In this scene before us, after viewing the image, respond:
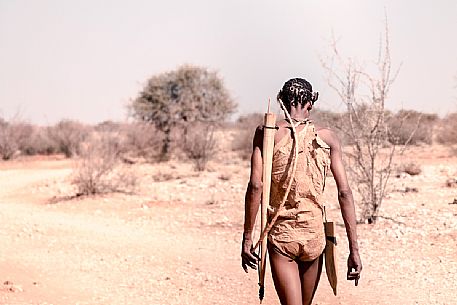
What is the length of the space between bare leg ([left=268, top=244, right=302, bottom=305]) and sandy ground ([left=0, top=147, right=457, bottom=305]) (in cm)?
231

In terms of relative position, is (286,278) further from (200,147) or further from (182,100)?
(182,100)

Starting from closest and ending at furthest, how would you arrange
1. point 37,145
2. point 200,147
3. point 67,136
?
point 200,147 < point 67,136 < point 37,145

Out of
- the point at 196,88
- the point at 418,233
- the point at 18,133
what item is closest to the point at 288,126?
the point at 418,233

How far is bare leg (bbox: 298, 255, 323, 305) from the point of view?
3.67m

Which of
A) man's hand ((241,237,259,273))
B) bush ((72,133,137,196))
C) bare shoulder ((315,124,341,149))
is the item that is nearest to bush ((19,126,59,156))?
bush ((72,133,137,196))

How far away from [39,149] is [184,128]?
29.3 feet

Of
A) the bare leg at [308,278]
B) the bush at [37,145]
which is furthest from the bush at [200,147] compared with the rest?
the bare leg at [308,278]

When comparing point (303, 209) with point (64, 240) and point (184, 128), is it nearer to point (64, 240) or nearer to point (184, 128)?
point (64, 240)

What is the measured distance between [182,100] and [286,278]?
25.4m

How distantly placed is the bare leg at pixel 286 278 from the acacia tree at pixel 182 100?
24546 mm

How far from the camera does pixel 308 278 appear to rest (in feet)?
12.0

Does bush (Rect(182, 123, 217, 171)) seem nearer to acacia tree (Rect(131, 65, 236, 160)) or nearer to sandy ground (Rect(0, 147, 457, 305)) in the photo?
acacia tree (Rect(131, 65, 236, 160))

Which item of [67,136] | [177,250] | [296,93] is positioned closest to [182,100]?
[67,136]

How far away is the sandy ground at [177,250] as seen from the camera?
6.29m
